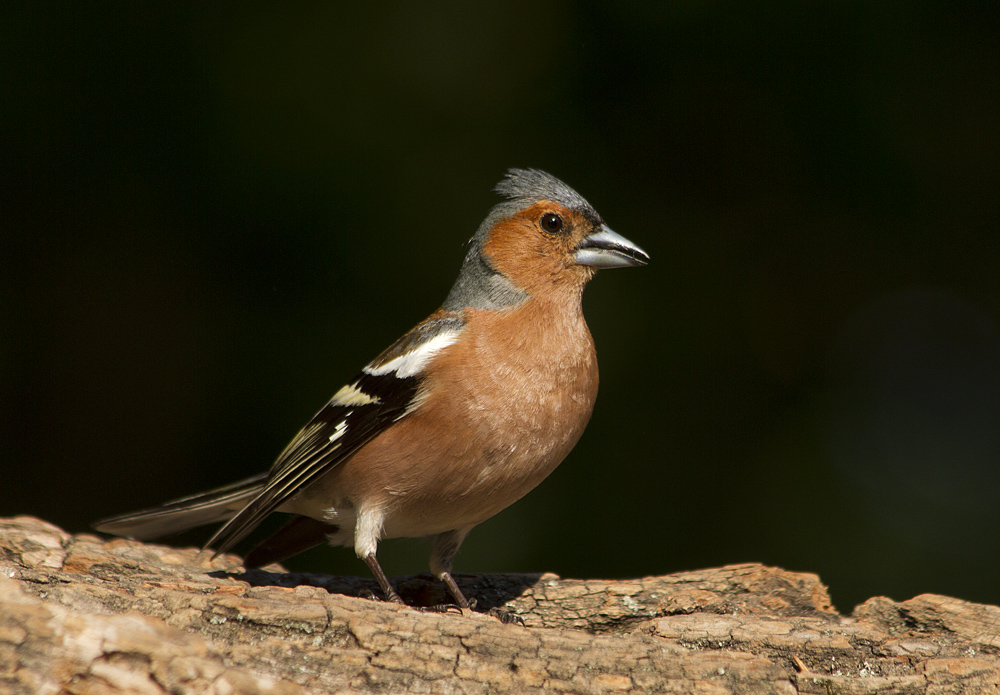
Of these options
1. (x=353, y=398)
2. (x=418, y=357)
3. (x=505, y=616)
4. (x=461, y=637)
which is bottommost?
(x=505, y=616)

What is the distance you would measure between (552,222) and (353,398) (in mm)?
1195

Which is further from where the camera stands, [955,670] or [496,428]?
[496,428]

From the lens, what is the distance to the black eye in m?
3.68

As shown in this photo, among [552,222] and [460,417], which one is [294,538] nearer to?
[460,417]

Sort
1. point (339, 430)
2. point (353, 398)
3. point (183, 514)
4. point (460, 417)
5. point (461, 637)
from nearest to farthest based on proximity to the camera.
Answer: point (461, 637) < point (460, 417) < point (339, 430) < point (353, 398) < point (183, 514)

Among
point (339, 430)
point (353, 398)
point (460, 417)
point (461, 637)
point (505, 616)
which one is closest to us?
point (461, 637)

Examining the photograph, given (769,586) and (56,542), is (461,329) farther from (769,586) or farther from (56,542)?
(56,542)

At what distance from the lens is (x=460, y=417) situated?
311 cm

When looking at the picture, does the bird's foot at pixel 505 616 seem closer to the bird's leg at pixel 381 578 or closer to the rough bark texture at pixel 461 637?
the rough bark texture at pixel 461 637

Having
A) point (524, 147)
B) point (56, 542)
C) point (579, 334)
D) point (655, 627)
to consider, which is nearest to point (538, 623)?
point (655, 627)

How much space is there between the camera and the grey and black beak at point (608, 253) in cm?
361

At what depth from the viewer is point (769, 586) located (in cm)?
345

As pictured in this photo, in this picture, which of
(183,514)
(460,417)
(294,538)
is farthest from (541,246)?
(183,514)

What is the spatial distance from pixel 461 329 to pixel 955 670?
2170mm
